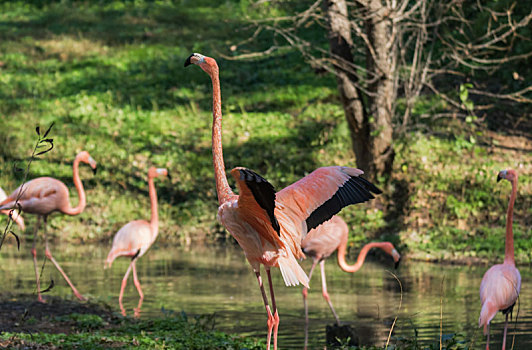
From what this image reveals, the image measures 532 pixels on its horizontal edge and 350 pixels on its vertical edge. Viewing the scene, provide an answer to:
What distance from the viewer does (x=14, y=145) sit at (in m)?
15.4

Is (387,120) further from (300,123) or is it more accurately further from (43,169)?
(43,169)

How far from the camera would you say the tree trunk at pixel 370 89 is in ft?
38.1

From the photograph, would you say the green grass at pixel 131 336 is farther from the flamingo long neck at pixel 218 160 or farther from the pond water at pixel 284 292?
the flamingo long neck at pixel 218 160

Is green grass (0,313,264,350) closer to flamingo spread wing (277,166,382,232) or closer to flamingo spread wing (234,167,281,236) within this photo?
flamingo spread wing (277,166,382,232)

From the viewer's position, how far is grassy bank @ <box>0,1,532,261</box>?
12.3 m

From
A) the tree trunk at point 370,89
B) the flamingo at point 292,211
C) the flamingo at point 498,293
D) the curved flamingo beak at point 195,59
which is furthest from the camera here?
the tree trunk at point 370,89

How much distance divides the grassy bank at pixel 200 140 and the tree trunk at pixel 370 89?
0.65 metres

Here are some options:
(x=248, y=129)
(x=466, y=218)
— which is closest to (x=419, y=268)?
(x=466, y=218)

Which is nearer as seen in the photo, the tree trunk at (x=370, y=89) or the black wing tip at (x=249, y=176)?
the black wing tip at (x=249, y=176)

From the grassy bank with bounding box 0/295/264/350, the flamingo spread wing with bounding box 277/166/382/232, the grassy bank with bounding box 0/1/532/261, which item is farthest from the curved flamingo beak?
the grassy bank with bounding box 0/1/532/261

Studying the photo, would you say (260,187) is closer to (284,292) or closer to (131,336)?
(131,336)

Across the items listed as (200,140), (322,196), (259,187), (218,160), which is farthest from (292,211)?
(200,140)

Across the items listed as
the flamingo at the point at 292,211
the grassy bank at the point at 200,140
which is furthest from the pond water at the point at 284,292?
the flamingo at the point at 292,211

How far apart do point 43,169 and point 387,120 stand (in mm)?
6932
